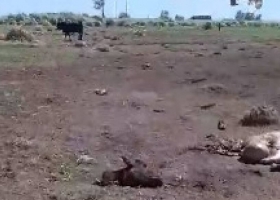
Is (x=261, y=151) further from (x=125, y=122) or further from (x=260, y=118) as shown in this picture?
(x=125, y=122)

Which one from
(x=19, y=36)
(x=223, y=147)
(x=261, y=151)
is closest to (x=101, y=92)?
(x=223, y=147)

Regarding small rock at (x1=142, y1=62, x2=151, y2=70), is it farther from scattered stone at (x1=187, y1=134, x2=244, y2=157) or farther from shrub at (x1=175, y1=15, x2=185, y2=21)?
shrub at (x1=175, y1=15, x2=185, y2=21)

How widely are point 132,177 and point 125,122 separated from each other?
462cm

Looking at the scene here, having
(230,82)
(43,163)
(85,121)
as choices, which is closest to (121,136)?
(85,121)

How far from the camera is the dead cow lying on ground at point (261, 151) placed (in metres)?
9.95

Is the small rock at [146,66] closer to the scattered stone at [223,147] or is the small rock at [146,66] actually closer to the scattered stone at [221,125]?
the scattered stone at [221,125]

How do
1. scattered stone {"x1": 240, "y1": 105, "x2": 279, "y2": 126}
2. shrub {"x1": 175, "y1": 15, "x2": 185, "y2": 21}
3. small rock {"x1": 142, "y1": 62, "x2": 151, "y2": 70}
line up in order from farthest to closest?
shrub {"x1": 175, "y1": 15, "x2": 185, "y2": 21}
small rock {"x1": 142, "y1": 62, "x2": 151, "y2": 70}
scattered stone {"x1": 240, "y1": 105, "x2": 279, "y2": 126}

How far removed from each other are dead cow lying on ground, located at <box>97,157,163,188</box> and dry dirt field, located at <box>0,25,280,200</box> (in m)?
0.15

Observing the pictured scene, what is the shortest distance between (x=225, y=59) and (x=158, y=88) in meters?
9.56

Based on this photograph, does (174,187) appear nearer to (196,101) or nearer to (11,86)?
(196,101)

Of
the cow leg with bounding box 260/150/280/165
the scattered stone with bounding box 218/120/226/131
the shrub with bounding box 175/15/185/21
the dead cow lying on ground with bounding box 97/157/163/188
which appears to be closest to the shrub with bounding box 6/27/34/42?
the scattered stone with bounding box 218/120/226/131

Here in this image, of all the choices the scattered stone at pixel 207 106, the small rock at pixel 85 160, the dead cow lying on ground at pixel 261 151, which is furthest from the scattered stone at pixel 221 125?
the small rock at pixel 85 160

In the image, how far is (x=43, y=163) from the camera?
970 centimetres

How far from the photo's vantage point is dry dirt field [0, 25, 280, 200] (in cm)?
872
